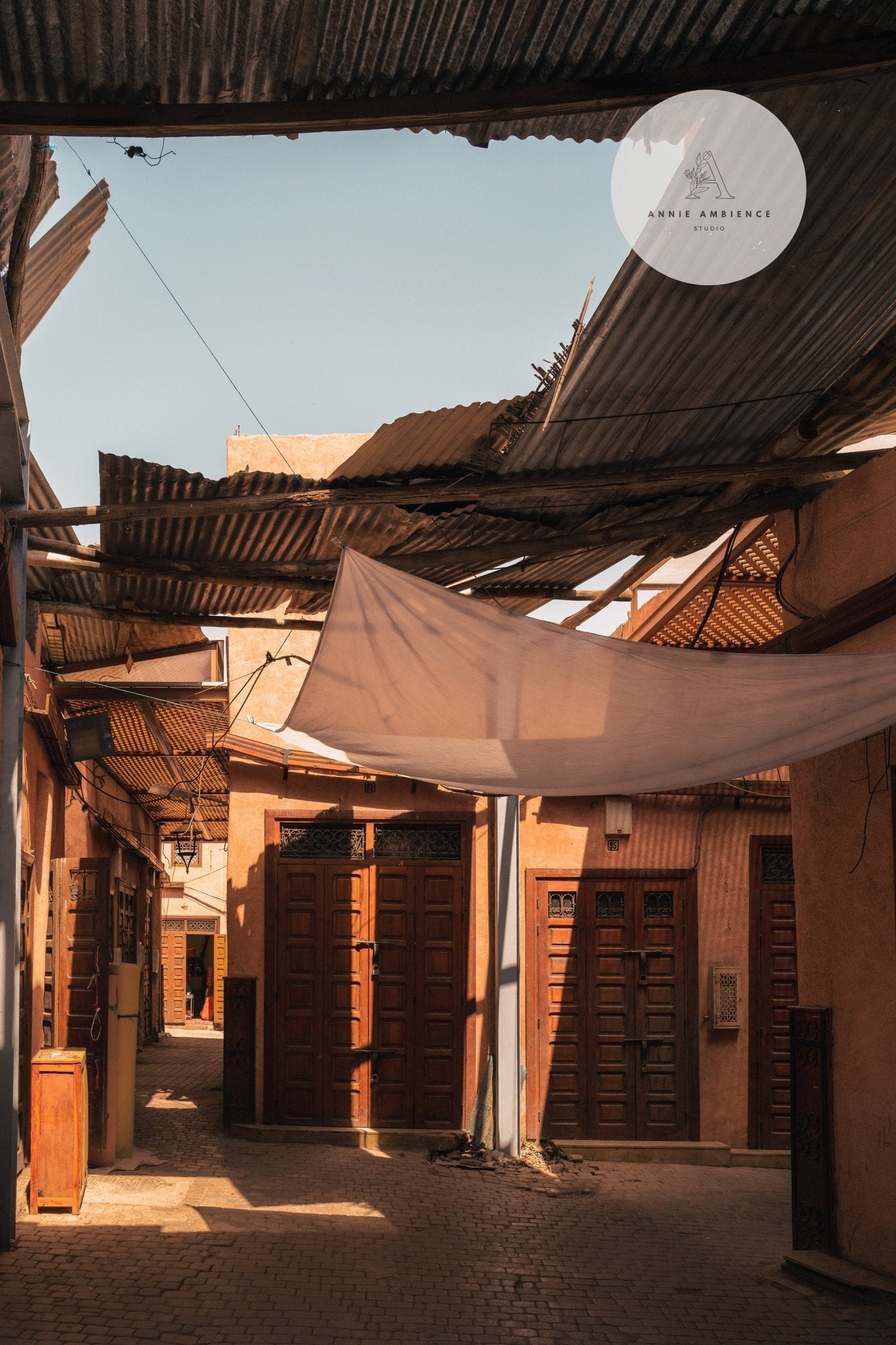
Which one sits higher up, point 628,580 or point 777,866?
point 628,580

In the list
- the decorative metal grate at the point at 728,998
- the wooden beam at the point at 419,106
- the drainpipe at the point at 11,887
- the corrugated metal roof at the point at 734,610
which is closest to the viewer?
the wooden beam at the point at 419,106

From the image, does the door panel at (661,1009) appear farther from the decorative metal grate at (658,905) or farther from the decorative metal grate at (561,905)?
the decorative metal grate at (561,905)

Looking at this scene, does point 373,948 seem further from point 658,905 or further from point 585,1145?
point 658,905

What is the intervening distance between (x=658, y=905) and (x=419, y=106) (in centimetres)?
891

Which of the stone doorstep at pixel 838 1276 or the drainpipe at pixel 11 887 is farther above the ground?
the drainpipe at pixel 11 887

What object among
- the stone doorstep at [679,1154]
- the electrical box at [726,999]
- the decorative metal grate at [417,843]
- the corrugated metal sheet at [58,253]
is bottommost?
the stone doorstep at [679,1154]

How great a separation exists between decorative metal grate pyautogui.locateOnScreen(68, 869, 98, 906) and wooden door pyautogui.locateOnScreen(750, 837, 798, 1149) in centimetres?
576

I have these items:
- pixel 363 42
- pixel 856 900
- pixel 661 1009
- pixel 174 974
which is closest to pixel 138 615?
pixel 856 900

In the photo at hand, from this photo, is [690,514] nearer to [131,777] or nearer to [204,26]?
[204,26]

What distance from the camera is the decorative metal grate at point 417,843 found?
11836 millimetres

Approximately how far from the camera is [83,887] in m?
9.88

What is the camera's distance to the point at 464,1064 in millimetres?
11430

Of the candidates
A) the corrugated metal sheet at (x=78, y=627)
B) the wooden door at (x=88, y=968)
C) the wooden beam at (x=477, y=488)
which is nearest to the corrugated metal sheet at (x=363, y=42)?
the wooden beam at (x=477, y=488)

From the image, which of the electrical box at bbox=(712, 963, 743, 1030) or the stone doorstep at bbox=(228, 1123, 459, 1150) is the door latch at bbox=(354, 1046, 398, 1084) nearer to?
the stone doorstep at bbox=(228, 1123, 459, 1150)
